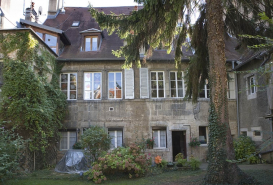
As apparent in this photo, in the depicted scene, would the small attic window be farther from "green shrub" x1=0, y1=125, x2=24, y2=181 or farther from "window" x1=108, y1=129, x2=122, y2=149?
"green shrub" x1=0, y1=125, x2=24, y2=181

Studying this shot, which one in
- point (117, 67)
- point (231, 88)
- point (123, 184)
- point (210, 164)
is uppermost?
point (117, 67)

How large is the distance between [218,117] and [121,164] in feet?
11.9

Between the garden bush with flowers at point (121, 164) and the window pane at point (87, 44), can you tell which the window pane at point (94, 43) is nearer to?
the window pane at point (87, 44)

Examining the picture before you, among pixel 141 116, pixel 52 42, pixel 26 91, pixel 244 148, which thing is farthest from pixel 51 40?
pixel 244 148

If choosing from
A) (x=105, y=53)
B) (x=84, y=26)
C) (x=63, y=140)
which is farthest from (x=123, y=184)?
(x=84, y=26)

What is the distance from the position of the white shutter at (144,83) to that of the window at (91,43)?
3.05 m

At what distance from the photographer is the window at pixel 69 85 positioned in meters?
14.5

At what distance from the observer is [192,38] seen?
32.3 ft

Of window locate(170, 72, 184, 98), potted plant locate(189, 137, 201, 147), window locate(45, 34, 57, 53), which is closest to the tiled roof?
window locate(45, 34, 57, 53)

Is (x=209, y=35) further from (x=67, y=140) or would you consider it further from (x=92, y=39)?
(x=67, y=140)

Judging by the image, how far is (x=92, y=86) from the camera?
1453cm

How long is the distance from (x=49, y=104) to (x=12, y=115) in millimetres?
1658

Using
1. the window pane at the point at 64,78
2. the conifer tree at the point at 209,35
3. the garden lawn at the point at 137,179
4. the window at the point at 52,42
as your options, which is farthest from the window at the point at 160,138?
the window at the point at 52,42

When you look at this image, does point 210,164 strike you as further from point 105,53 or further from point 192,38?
A: point 105,53
